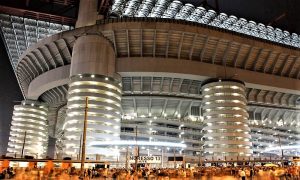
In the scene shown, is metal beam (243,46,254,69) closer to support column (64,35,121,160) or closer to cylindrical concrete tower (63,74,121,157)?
cylindrical concrete tower (63,74,121,157)

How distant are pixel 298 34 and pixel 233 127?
68976 millimetres

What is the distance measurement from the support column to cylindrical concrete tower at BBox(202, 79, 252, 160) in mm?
23844

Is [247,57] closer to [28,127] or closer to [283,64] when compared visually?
[283,64]

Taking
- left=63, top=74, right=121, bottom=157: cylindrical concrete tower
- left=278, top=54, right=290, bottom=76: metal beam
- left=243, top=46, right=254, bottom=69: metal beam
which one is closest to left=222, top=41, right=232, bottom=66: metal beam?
left=243, top=46, right=254, bottom=69: metal beam

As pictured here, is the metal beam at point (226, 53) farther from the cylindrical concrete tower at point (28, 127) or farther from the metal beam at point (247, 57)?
the cylindrical concrete tower at point (28, 127)

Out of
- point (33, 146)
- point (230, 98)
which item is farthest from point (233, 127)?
point (33, 146)

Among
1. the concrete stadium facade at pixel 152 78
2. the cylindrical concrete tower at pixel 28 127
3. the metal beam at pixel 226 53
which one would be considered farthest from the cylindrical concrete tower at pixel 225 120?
the cylindrical concrete tower at pixel 28 127

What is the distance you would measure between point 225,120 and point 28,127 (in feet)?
199

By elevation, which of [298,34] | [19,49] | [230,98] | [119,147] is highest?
[298,34]

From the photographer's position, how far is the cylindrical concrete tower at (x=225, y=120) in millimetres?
77688

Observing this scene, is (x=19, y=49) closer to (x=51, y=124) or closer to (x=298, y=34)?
(x=51, y=124)

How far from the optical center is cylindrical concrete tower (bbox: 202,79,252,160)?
255 ft

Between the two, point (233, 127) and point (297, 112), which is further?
point (297, 112)

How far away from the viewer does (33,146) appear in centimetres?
10012
